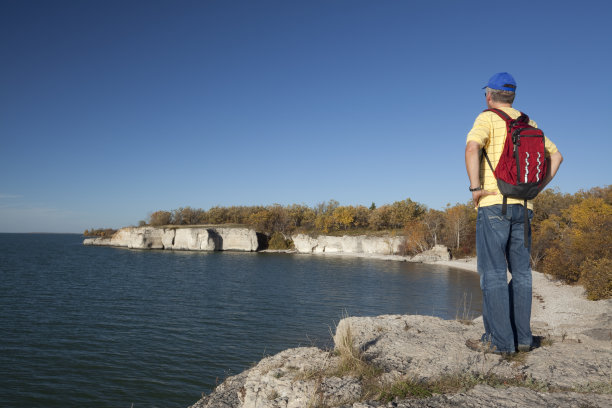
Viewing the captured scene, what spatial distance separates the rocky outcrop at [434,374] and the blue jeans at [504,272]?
0.26m

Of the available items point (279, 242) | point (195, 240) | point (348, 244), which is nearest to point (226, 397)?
point (348, 244)

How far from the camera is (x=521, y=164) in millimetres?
3646

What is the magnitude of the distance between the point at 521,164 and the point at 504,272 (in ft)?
3.93

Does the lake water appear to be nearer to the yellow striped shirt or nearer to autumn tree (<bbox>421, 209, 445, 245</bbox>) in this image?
the yellow striped shirt

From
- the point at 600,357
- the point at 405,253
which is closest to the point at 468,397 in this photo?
the point at 600,357

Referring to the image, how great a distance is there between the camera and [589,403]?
259 cm

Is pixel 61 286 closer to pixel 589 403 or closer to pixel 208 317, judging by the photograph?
pixel 208 317

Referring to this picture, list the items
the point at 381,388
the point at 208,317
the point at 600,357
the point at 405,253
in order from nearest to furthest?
the point at 381,388 → the point at 600,357 → the point at 208,317 → the point at 405,253

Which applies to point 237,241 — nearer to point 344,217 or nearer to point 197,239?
point 197,239

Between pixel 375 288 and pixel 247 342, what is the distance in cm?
1629

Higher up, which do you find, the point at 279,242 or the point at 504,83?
the point at 504,83

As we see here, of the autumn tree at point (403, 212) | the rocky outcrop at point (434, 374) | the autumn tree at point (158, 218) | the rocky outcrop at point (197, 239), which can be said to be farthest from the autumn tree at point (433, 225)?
the autumn tree at point (158, 218)

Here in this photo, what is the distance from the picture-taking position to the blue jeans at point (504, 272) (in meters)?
3.85

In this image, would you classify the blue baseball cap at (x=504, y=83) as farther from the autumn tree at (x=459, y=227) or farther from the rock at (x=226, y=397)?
the autumn tree at (x=459, y=227)
